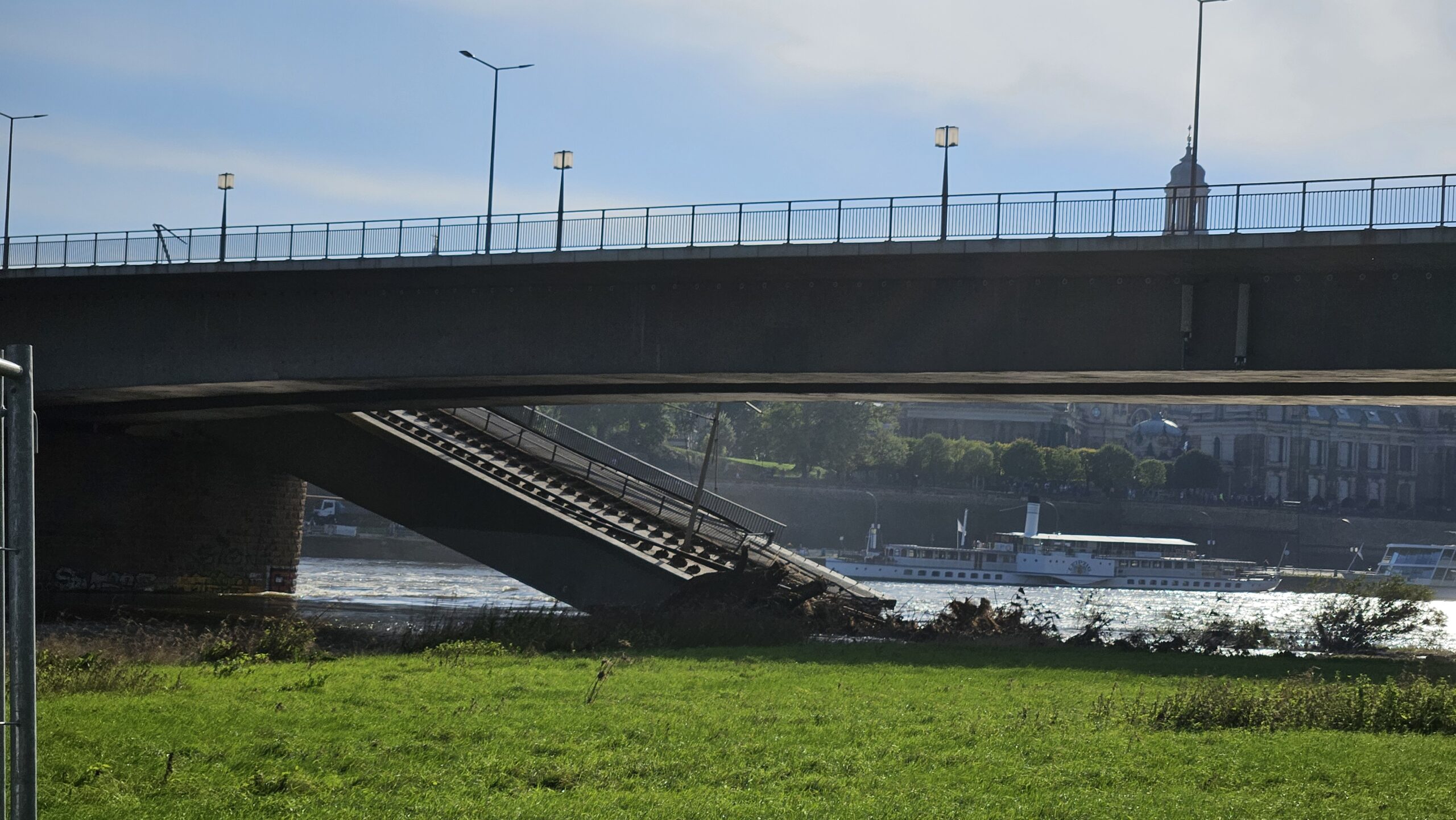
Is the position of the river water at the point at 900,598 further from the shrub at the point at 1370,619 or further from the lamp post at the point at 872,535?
the lamp post at the point at 872,535

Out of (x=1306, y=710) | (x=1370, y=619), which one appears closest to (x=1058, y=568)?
(x=1370, y=619)

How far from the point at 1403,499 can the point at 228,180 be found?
6463 inches

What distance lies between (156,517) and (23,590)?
4336 centimetres

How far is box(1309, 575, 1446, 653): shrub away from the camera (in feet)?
107

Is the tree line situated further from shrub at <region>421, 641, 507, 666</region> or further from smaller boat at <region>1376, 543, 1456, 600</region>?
shrub at <region>421, 641, 507, 666</region>

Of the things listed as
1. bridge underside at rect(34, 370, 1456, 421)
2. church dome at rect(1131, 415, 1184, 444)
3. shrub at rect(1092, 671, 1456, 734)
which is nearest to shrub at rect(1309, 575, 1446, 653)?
bridge underside at rect(34, 370, 1456, 421)

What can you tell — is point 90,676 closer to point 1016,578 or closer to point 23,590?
point 23,590

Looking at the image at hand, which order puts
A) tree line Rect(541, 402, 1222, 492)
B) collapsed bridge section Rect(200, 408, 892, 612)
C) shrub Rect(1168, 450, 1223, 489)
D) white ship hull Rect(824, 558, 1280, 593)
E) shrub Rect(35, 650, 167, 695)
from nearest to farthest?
1. shrub Rect(35, 650, 167, 695)
2. collapsed bridge section Rect(200, 408, 892, 612)
3. white ship hull Rect(824, 558, 1280, 593)
4. tree line Rect(541, 402, 1222, 492)
5. shrub Rect(1168, 450, 1223, 489)

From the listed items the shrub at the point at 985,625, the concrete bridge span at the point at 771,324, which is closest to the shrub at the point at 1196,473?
the concrete bridge span at the point at 771,324

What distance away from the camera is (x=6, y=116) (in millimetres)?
45344

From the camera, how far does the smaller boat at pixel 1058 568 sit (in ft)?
344

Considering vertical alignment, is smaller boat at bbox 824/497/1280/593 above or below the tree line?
below

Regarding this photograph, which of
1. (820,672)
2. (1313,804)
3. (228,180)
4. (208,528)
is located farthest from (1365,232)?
(208,528)

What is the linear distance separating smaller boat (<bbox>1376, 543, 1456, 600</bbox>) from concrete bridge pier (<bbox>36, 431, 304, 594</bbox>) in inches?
3571
